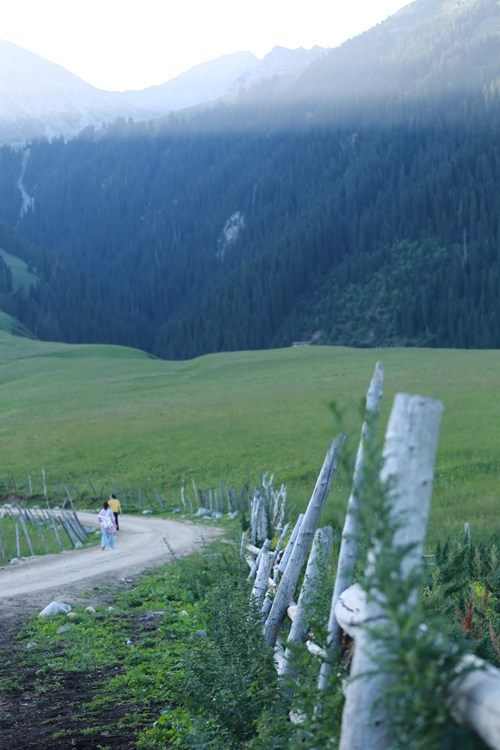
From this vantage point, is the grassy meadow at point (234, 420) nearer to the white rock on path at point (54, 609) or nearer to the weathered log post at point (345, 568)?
the white rock on path at point (54, 609)

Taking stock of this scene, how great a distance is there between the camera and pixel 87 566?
2005 centimetres

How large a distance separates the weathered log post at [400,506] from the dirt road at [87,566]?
11558 millimetres

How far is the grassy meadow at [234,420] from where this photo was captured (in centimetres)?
3594

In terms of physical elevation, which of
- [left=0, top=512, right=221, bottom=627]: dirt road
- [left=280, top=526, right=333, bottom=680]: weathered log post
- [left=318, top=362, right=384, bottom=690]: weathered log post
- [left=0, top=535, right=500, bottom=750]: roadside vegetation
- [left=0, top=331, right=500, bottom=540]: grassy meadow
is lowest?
[left=0, top=331, right=500, bottom=540]: grassy meadow

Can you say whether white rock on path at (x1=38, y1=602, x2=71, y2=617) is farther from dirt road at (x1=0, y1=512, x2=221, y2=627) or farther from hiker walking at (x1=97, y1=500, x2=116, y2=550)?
hiker walking at (x1=97, y1=500, x2=116, y2=550)

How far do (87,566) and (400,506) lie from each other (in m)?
17.9

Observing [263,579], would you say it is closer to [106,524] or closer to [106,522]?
[106,522]

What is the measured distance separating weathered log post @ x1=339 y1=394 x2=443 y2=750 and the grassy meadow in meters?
14.3

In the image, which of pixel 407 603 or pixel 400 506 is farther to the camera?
pixel 400 506

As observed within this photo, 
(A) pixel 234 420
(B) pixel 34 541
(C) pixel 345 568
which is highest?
(C) pixel 345 568

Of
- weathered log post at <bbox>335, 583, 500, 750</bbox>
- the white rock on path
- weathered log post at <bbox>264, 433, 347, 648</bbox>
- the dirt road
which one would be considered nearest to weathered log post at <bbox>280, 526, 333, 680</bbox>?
weathered log post at <bbox>264, 433, 347, 648</bbox>

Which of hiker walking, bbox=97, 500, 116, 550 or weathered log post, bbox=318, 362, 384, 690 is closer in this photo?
weathered log post, bbox=318, 362, 384, 690

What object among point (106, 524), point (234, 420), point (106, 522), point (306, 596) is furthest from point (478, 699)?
point (234, 420)

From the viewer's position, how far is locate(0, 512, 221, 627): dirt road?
15.6 m
